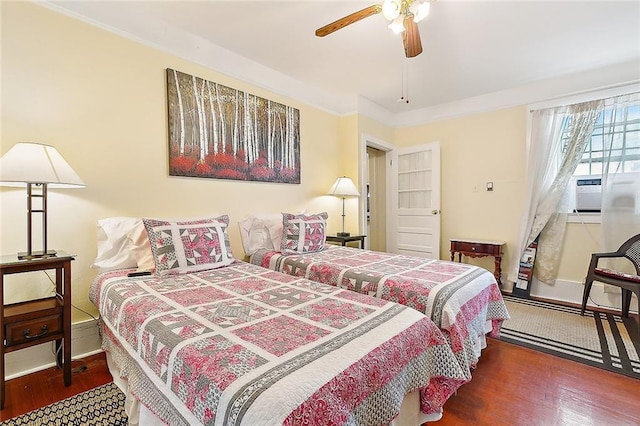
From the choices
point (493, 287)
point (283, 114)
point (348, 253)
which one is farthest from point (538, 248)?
point (283, 114)

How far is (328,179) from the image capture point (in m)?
3.98

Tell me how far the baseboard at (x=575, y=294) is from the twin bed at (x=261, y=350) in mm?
2810

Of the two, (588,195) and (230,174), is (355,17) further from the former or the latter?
(588,195)

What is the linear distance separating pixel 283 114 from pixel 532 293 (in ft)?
12.2

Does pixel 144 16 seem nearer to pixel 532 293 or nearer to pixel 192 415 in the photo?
pixel 192 415

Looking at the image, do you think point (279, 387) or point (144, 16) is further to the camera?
point (144, 16)

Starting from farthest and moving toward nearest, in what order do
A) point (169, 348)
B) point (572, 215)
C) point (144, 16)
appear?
point (572, 215), point (144, 16), point (169, 348)

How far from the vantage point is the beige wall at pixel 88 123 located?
1800 millimetres

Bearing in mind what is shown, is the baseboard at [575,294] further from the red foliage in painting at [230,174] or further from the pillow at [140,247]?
the pillow at [140,247]

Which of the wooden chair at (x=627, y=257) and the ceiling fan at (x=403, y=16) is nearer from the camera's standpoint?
the ceiling fan at (x=403, y=16)

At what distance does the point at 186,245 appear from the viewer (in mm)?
2002

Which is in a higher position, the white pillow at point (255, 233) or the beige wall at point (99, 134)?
the beige wall at point (99, 134)

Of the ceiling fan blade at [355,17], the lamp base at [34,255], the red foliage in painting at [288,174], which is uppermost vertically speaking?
the ceiling fan blade at [355,17]

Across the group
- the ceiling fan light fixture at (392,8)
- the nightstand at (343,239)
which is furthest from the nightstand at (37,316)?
the nightstand at (343,239)
